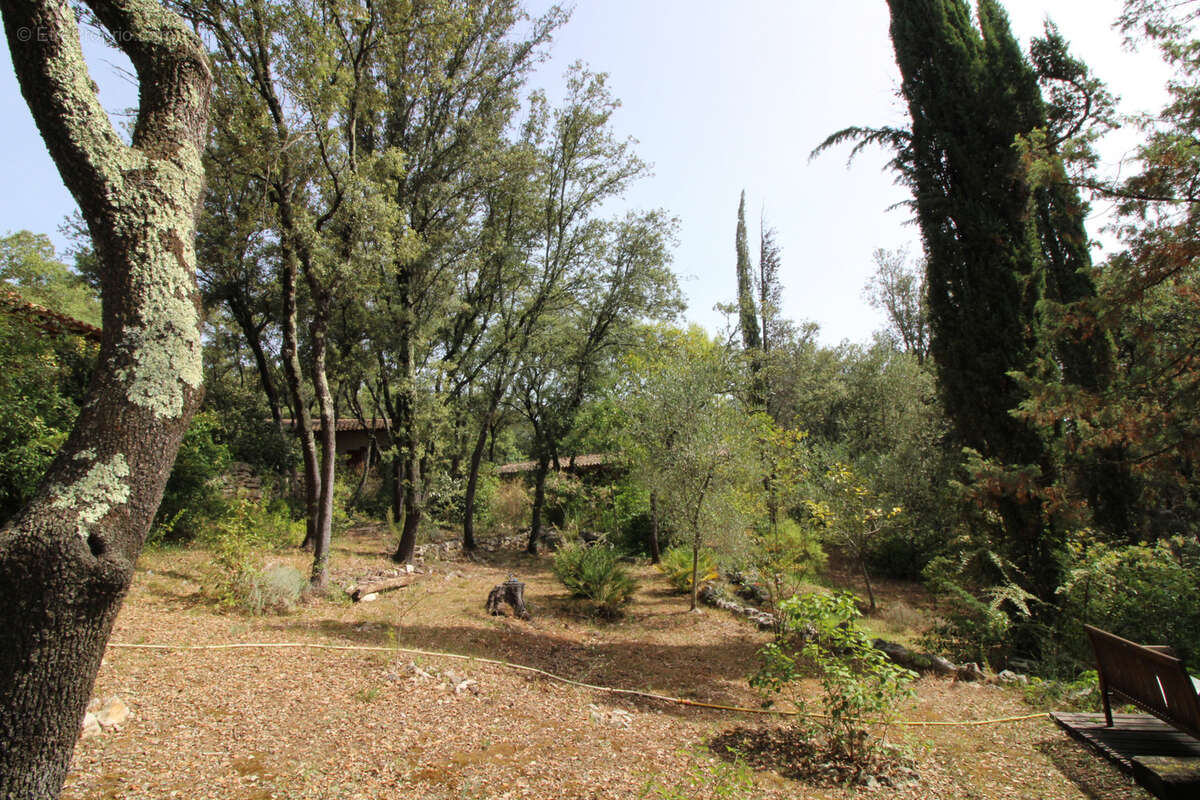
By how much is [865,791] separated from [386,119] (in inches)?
566

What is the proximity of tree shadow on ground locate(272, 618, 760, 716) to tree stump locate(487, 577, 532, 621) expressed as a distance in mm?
402

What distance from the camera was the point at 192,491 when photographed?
10281 millimetres

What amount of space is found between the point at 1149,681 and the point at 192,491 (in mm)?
13523

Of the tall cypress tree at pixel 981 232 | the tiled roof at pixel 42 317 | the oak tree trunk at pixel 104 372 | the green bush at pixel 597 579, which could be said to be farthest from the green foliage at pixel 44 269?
the tall cypress tree at pixel 981 232

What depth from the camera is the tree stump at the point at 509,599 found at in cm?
890

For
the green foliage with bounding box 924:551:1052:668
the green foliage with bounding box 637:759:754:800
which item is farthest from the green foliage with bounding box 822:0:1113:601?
the green foliage with bounding box 637:759:754:800

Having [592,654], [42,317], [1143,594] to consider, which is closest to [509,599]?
[592,654]

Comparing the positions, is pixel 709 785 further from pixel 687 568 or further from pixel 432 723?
pixel 687 568

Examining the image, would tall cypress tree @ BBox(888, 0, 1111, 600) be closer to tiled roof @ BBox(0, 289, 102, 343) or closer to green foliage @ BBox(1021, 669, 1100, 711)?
green foliage @ BBox(1021, 669, 1100, 711)

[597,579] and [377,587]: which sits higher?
[597,579]

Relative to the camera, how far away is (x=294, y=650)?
581cm

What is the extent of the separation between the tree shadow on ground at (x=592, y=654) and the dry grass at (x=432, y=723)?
4cm

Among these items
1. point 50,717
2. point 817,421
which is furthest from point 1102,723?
point 817,421

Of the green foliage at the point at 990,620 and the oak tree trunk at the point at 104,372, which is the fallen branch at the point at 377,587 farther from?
the green foliage at the point at 990,620
